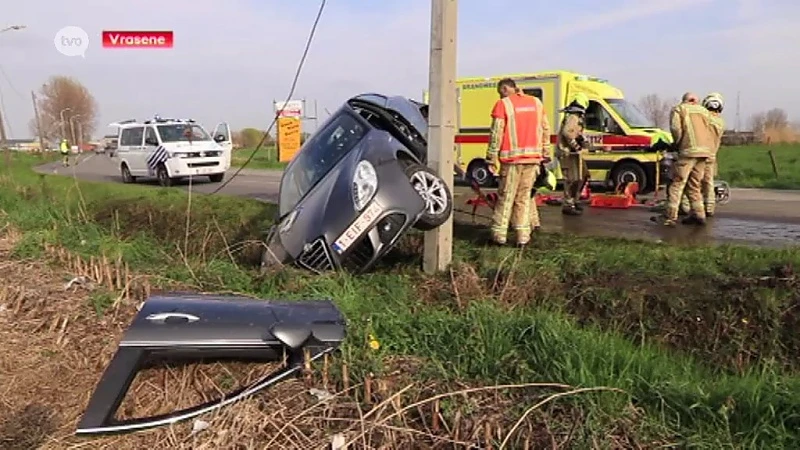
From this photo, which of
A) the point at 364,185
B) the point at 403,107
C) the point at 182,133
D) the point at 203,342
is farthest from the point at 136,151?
the point at 203,342

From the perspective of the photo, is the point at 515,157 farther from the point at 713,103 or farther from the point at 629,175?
the point at 629,175

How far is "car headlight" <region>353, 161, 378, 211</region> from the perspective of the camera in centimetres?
529

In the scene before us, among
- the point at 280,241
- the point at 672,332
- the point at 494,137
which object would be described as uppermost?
the point at 494,137

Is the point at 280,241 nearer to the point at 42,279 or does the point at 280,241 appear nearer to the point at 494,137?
the point at 42,279

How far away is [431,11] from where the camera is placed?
17.8 feet

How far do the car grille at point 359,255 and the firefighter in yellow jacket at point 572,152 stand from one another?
504 cm

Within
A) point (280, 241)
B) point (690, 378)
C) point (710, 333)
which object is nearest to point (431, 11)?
point (280, 241)

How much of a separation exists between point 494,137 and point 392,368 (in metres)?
4.11

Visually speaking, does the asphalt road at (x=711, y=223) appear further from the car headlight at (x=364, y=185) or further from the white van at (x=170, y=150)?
the white van at (x=170, y=150)

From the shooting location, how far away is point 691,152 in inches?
332

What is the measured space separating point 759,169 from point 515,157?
1527 centimetres

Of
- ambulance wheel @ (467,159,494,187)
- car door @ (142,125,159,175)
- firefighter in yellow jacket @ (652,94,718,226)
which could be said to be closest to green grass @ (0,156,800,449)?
firefighter in yellow jacket @ (652,94,718,226)

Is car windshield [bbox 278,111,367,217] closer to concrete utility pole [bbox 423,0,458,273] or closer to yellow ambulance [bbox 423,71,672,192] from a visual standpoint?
concrete utility pole [bbox 423,0,458,273]

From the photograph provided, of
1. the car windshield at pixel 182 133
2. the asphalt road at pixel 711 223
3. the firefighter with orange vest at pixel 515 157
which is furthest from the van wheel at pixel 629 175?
the car windshield at pixel 182 133
